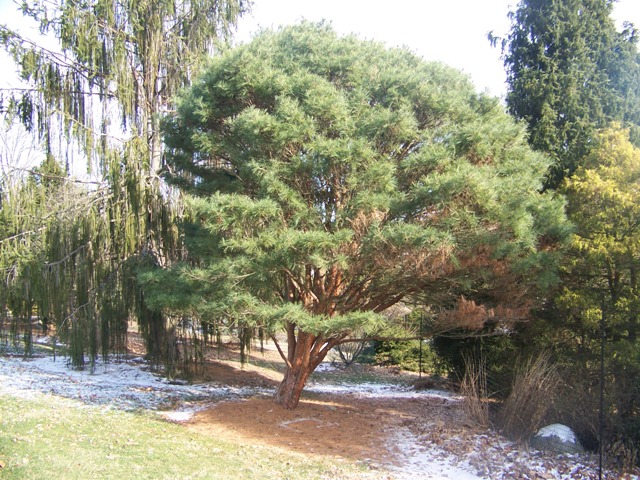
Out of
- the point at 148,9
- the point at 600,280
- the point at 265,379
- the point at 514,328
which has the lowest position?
the point at 265,379

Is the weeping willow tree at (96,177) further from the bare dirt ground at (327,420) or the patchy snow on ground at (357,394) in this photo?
the bare dirt ground at (327,420)

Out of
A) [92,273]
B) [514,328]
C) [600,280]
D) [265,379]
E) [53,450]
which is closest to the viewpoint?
[53,450]

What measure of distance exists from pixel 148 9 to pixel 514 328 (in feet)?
32.5

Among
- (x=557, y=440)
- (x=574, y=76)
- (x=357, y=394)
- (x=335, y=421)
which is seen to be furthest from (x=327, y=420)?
(x=574, y=76)

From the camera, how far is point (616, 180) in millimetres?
7547

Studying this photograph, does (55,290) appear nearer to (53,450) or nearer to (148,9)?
(53,450)

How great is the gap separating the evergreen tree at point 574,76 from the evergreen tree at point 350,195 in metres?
2.77

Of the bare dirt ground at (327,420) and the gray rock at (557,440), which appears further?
the bare dirt ground at (327,420)

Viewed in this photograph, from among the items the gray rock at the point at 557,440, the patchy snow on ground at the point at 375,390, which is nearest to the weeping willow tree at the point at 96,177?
the patchy snow on ground at the point at 375,390

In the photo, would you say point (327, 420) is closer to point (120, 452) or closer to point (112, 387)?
point (120, 452)

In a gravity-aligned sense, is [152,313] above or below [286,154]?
below

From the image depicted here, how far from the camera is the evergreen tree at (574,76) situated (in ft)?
33.1

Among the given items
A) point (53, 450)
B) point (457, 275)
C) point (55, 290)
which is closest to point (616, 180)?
point (457, 275)

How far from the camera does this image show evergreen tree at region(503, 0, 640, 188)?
→ 1008 centimetres
